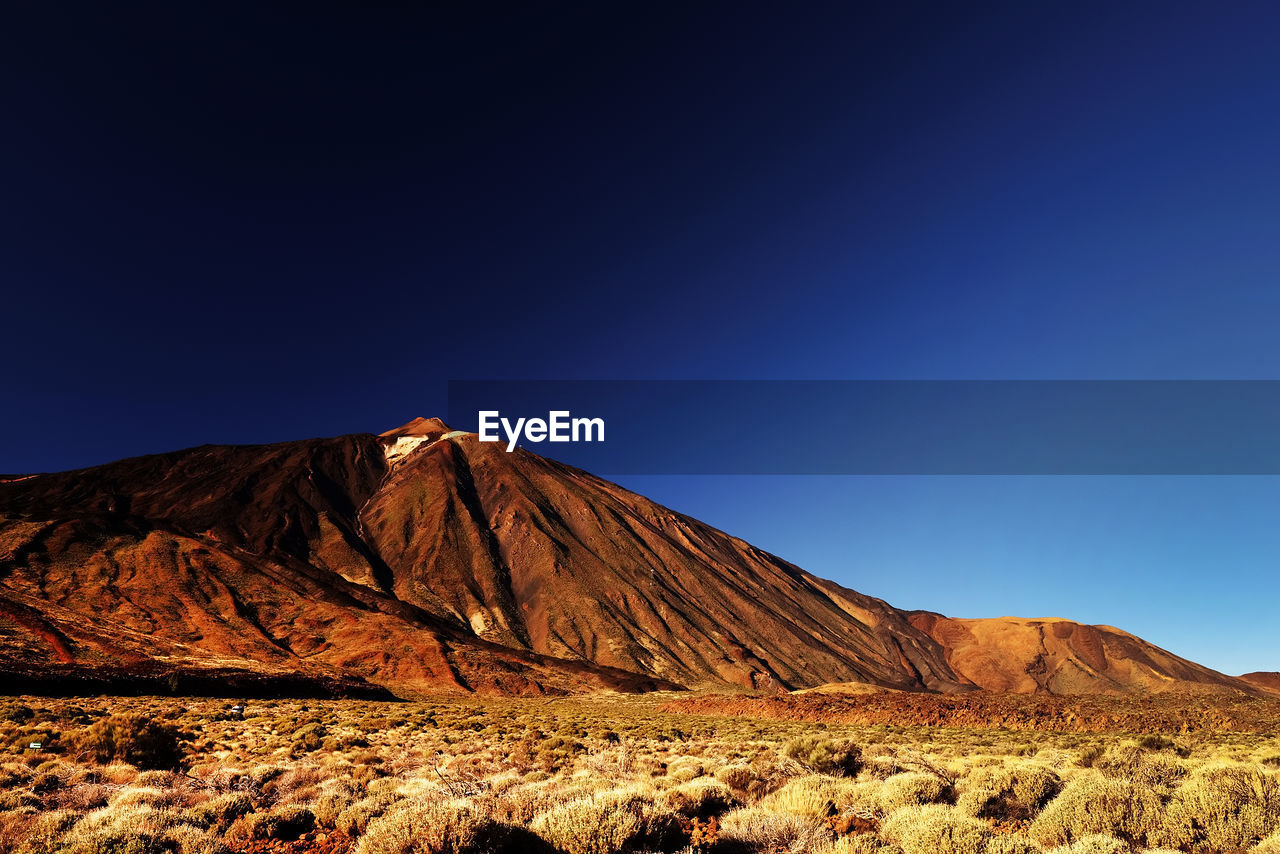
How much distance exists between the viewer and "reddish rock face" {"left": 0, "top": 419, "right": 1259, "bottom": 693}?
64688mm

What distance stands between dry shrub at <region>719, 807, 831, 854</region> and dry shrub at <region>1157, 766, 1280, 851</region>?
13.3 feet

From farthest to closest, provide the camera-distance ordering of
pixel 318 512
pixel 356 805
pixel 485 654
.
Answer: pixel 318 512 < pixel 485 654 < pixel 356 805

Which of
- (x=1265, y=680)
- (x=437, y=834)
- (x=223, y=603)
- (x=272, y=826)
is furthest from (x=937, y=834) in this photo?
(x=1265, y=680)

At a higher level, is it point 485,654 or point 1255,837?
point 1255,837

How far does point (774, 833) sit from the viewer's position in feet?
22.8

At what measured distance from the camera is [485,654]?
73.2 meters

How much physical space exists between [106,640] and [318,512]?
195ft

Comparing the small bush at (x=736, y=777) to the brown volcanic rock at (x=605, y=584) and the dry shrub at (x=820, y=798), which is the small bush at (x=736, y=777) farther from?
the brown volcanic rock at (x=605, y=584)

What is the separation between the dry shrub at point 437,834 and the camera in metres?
5.70

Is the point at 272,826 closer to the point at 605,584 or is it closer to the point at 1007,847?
the point at 1007,847

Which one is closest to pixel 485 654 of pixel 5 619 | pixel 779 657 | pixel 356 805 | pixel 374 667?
pixel 374 667

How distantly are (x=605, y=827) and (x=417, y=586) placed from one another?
331ft

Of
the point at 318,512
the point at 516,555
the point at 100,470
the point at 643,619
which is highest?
the point at 100,470

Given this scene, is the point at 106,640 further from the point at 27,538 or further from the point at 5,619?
the point at 27,538
